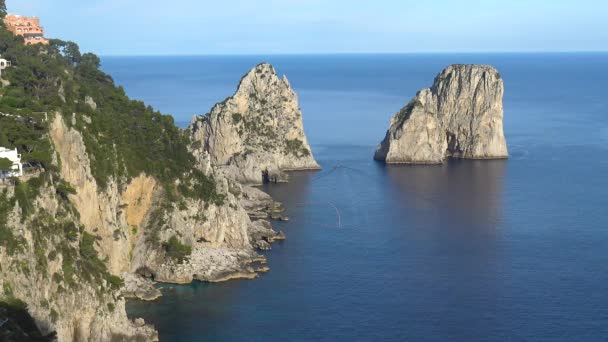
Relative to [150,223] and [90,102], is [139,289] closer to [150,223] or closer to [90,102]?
[150,223]

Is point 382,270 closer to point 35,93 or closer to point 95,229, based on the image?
point 95,229

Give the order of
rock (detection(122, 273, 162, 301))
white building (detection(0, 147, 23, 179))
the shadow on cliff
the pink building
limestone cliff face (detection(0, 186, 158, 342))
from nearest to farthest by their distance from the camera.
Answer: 1. the shadow on cliff
2. limestone cliff face (detection(0, 186, 158, 342))
3. white building (detection(0, 147, 23, 179))
4. rock (detection(122, 273, 162, 301))
5. the pink building

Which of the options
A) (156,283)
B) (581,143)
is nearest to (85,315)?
(156,283)

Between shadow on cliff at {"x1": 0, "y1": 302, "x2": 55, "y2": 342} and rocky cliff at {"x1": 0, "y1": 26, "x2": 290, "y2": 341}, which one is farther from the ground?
rocky cliff at {"x1": 0, "y1": 26, "x2": 290, "y2": 341}

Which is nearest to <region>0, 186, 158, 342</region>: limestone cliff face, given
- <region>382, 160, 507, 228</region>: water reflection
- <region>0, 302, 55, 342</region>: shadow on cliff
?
<region>0, 302, 55, 342</region>: shadow on cliff

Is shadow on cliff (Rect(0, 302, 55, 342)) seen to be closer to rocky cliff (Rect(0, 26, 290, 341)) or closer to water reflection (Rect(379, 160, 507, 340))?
rocky cliff (Rect(0, 26, 290, 341))

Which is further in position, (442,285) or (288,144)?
(288,144)

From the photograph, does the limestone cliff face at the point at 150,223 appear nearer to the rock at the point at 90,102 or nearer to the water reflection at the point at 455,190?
the rock at the point at 90,102
